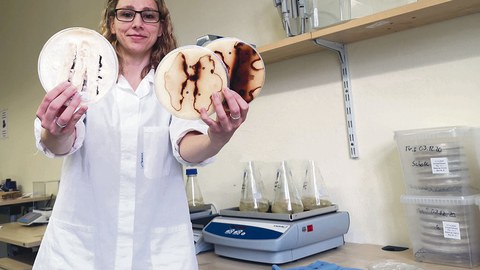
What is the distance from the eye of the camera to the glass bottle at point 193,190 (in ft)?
6.66

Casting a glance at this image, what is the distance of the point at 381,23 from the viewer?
1.32 m

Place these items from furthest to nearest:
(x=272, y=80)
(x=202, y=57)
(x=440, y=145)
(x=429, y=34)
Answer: (x=272, y=80)
(x=429, y=34)
(x=440, y=145)
(x=202, y=57)

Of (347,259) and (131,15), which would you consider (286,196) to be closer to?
(347,259)

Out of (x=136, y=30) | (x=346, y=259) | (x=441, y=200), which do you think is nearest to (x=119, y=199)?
(x=136, y=30)

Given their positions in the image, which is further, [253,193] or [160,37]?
[253,193]

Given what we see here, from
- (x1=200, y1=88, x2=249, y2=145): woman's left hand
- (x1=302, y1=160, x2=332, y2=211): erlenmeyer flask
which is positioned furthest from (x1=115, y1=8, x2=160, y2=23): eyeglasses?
(x1=302, y1=160, x2=332, y2=211): erlenmeyer flask

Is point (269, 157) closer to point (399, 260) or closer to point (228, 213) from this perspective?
point (228, 213)

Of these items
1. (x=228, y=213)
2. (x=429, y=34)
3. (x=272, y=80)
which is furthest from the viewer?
(x=272, y=80)

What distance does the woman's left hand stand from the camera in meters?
0.83

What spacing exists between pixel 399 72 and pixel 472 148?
0.38 metres

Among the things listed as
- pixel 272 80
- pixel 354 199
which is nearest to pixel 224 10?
pixel 272 80

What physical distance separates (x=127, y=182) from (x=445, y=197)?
3.08 feet


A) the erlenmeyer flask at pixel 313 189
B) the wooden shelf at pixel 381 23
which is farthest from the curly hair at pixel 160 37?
the erlenmeyer flask at pixel 313 189

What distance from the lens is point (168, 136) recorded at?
106 cm
